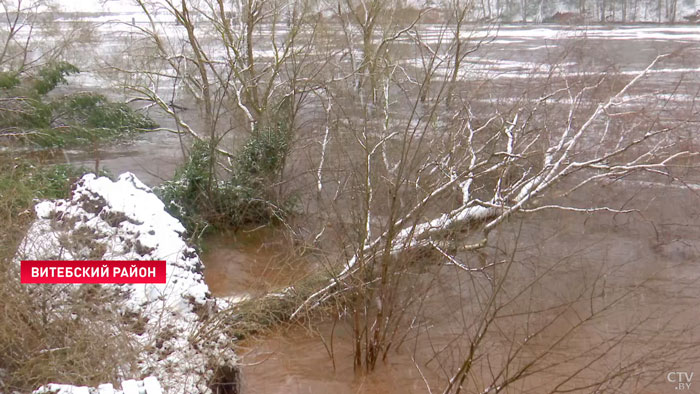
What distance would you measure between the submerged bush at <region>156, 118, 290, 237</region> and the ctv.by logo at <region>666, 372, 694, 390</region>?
7080mm

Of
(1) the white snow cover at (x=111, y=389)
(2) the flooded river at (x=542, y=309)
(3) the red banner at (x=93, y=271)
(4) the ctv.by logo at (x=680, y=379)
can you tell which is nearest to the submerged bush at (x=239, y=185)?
(2) the flooded river at (x=542, y=309)

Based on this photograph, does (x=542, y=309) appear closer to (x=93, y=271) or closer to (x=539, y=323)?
(x=539, y=323)

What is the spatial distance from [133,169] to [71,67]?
5.88 metres

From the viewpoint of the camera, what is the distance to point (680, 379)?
7.33m

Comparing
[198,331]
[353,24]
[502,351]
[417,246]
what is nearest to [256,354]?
[198,331]

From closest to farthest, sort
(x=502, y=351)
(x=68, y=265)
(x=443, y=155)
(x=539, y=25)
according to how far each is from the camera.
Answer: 1. (x=68, y=265)
2. (x=502, y=351)
3. (x=443, y=155)
4. (x=539, y=25)

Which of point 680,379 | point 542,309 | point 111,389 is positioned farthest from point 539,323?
point 111,389

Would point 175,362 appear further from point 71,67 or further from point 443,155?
point 71,67

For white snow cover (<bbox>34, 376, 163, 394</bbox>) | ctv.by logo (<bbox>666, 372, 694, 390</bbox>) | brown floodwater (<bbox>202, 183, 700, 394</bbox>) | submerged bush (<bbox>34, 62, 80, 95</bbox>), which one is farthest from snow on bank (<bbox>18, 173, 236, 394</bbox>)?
submerged bush (<bbox>34, 62, 80, 95</bbox>)

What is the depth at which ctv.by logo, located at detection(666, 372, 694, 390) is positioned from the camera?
7.27 meters

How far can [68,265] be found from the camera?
6109 millimetres

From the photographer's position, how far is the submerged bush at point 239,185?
12219 millimetres

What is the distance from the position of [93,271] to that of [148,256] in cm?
95

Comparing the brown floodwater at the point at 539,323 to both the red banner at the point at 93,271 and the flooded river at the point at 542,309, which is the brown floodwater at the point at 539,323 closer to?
the flooded river at the point at 542,309
